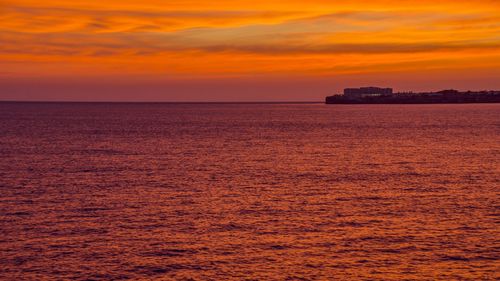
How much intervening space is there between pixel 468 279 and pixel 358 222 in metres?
12.5

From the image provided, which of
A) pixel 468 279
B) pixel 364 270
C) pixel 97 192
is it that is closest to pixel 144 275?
pixel 364 270

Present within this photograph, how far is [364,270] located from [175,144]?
279 feet

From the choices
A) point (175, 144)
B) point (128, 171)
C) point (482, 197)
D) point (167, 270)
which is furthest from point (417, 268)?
point (175, 144)

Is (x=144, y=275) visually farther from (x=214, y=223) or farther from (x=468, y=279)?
(x=468, y=279)

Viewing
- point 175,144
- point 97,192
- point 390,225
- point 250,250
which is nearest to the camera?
point 250,250

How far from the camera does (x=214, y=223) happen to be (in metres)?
41.2

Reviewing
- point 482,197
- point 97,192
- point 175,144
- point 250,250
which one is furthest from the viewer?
point 175,144

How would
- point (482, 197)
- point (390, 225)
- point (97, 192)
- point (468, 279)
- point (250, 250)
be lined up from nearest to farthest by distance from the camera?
point (468, 279)
point (250, 250)
point (390, 225)
point (482, 197)
point (97, 192)

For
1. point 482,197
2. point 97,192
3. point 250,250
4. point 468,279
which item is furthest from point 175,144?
point 468,279

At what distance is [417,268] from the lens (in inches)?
1221

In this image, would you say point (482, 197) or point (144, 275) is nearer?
point (144, 275)

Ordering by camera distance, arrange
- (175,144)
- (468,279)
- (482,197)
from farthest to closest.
→ (175,144), (482,197), (468,279)

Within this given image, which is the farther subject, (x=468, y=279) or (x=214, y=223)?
(x=214, y=223)

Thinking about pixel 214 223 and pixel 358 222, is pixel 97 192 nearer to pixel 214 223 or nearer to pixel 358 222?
pixel 214 223
